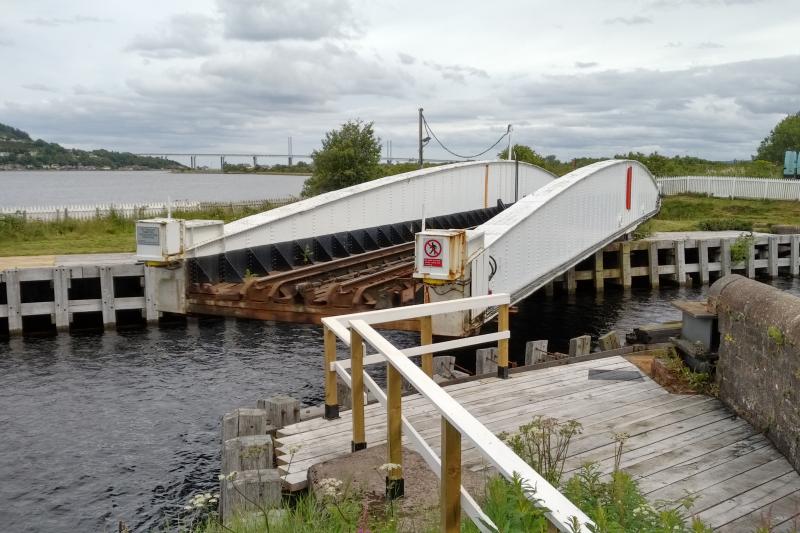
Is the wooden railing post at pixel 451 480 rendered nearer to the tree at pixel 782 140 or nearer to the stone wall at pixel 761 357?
the stone wall at pixel 761 357

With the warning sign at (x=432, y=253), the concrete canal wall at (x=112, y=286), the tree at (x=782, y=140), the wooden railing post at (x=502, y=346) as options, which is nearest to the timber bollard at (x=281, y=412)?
the wooden railing post at (x=502, y=346)

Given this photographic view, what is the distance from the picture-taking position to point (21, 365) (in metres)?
15.3

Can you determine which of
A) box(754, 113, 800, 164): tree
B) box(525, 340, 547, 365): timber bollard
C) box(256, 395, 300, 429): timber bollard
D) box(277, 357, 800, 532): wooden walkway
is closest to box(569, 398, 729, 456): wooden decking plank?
box(277, 357, 800, 532): wooden walkway

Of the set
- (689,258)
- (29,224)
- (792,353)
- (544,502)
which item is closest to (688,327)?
(792,353)

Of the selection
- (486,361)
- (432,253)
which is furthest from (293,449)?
(432,253)

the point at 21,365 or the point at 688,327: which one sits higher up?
the point at 688,327

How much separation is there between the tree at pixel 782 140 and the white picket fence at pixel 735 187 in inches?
1888

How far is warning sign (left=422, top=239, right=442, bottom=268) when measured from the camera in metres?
11.7

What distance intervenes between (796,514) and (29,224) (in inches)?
1145

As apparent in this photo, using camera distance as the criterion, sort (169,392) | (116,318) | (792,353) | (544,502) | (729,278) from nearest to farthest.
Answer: (544,502) → (792,353) → (729,278) → (169,392) → (116,318)

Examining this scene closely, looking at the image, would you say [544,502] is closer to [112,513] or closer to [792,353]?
[792,353]

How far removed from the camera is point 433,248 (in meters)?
11.8

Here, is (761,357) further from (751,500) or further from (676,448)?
(751,500)

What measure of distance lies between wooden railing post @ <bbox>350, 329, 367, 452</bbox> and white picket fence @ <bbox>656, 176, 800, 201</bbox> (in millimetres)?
47710
